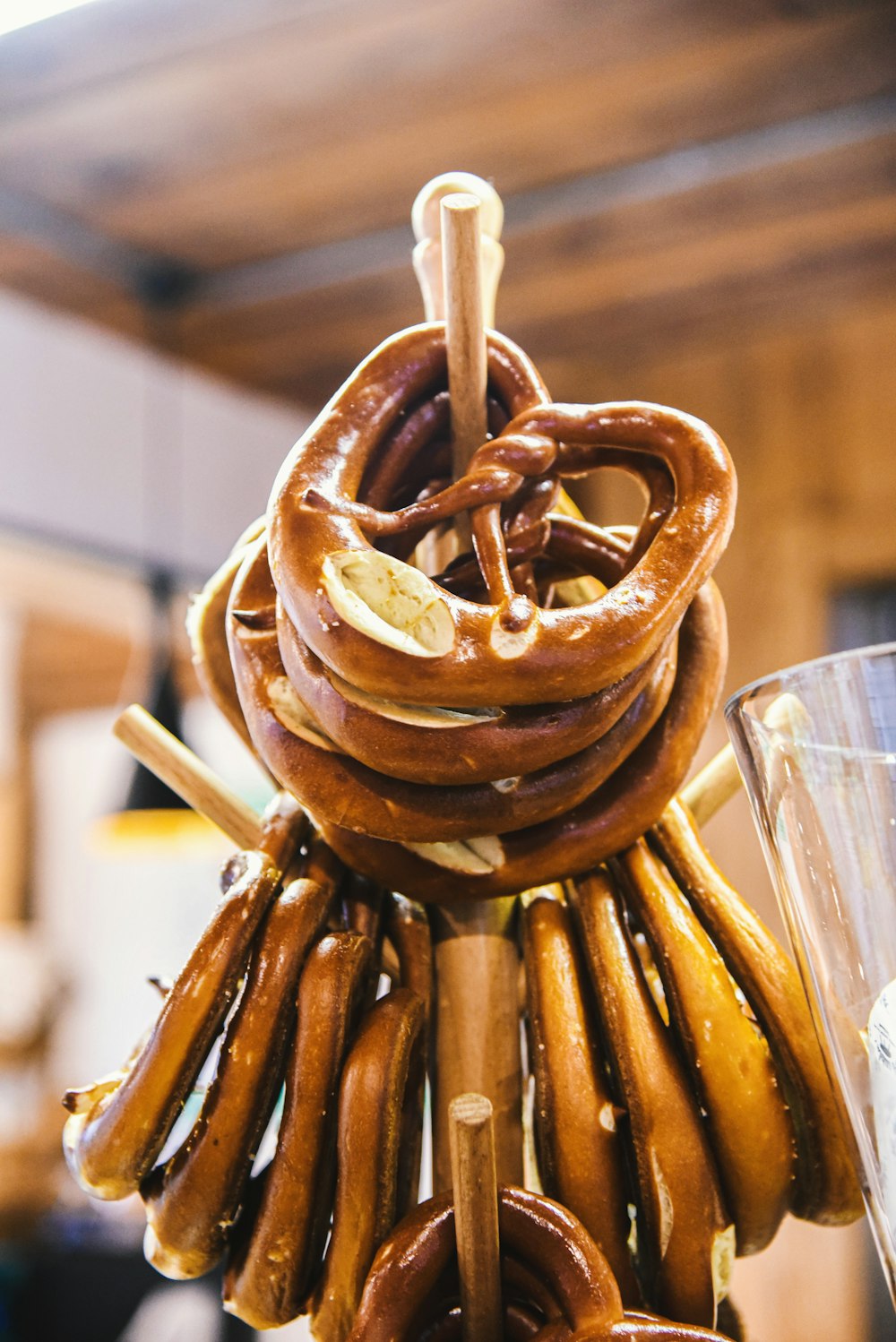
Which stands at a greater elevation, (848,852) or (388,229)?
(388,229)

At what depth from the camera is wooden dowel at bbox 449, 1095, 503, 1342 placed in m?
0.32

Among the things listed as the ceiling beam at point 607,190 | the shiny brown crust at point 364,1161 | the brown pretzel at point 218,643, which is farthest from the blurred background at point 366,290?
the shiny brown crust at point 364,1161

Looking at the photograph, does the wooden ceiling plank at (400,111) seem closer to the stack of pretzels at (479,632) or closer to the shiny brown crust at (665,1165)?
the stack of pretzels at (479,632)

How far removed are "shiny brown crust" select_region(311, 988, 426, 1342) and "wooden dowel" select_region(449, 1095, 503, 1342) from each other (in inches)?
1.3

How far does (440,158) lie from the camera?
5.02 ft

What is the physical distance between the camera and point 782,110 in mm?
1470

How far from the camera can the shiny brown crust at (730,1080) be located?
374 mm

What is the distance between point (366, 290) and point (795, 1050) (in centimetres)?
168

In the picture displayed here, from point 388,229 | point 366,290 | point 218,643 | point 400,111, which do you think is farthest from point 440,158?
point 218,643

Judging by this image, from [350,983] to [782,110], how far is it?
4.53 feet

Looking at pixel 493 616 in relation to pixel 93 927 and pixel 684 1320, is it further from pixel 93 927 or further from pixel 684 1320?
pixel 93 927

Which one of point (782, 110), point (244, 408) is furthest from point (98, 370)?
point (782, 110)

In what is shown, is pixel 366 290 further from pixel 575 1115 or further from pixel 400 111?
pixel 575 1115

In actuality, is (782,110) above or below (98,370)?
below
